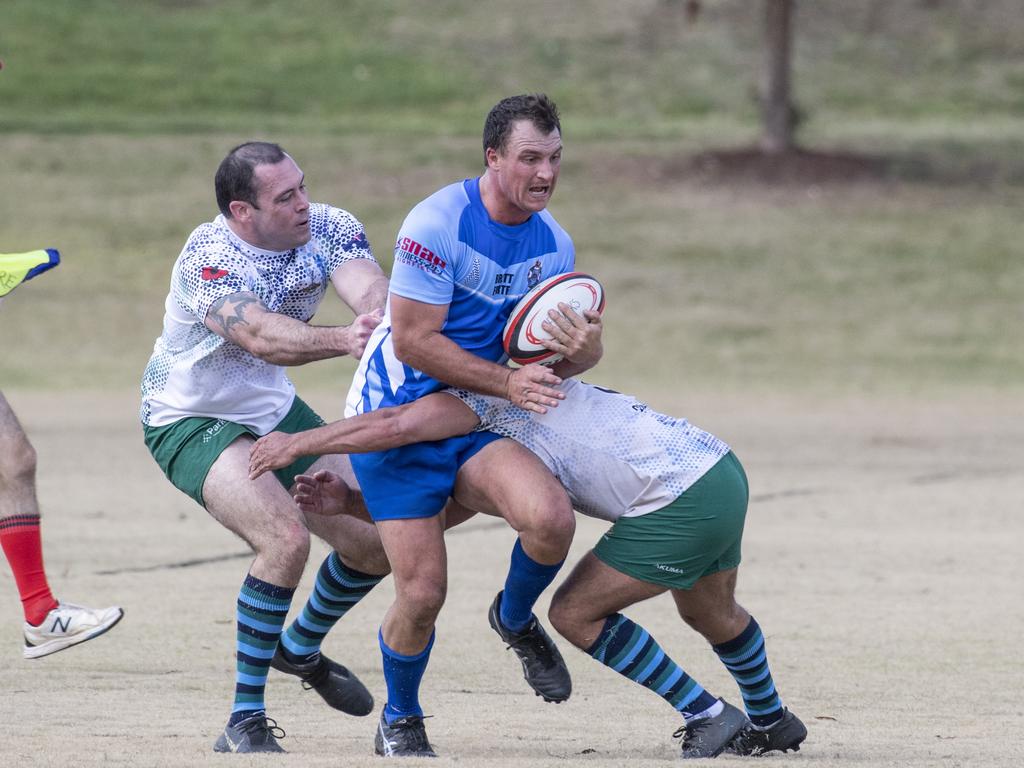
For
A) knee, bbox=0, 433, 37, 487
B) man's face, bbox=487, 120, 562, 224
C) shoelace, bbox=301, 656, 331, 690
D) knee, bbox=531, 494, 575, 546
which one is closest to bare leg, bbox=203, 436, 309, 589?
shoelace, bbox=301, 656, 331, 690

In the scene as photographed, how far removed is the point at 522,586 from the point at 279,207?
1571 millimetres

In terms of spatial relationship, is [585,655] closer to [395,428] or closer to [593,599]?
[593,599]

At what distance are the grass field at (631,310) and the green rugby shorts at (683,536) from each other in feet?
1.93

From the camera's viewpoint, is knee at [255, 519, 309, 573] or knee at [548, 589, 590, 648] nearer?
knee at [548, 589, 590, 648]

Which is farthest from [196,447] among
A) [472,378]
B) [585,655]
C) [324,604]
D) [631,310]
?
[631,310]

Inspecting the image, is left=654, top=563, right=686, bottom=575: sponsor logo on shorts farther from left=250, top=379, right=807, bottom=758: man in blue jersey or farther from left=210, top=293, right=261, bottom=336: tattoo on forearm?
left=210, top=293, right=261, bottom=336: tattoo on forearm

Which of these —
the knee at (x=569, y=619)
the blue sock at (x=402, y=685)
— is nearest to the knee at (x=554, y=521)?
the knee at (x=569, y=619)

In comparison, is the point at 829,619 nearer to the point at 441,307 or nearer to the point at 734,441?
the point at 441,307

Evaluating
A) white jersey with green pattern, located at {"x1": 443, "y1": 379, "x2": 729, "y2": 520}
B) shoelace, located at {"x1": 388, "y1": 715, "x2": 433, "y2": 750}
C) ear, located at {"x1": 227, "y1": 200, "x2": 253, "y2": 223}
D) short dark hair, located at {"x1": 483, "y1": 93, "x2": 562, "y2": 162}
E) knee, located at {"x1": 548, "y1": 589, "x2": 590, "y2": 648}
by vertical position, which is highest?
short dark hair, located at {"x1": 483, "y1": 93, "x2": 562, "y2": 162}

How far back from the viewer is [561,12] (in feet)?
102

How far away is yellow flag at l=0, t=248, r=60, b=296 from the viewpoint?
21.1 ft

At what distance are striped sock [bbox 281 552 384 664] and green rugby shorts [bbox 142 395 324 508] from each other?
1.23 ft

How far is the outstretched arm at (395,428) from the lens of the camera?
5.14 meters

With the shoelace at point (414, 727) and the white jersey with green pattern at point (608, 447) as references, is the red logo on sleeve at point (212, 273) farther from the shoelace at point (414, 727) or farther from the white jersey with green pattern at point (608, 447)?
the shoelace at point (414, 727)
